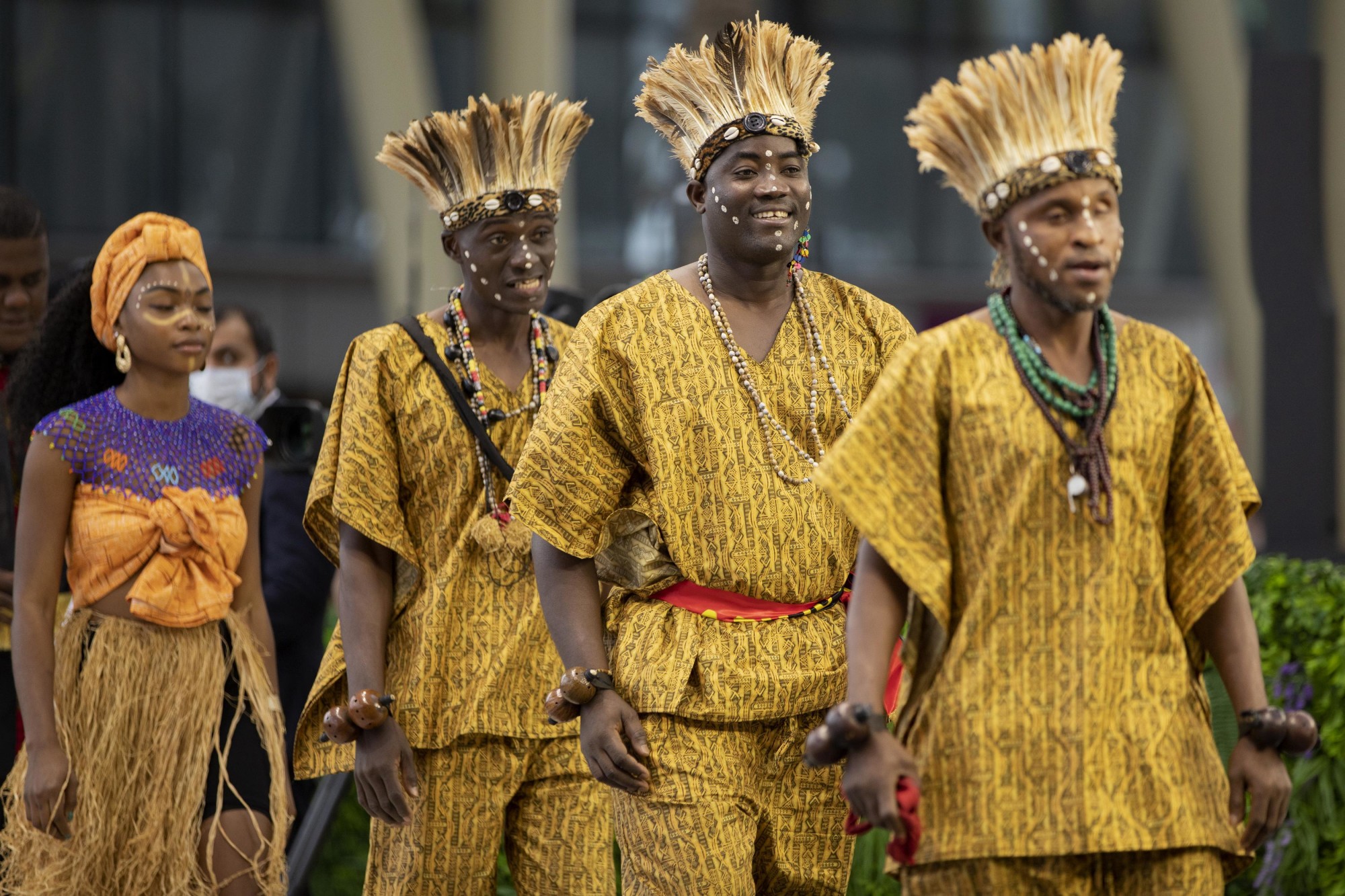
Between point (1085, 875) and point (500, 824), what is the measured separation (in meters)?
1.73

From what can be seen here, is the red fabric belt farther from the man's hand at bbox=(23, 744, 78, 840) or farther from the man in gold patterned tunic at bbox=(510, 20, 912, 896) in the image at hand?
the man's hand at bbox=(23, 744, 78, 840)

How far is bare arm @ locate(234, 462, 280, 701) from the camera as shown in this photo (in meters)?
4.84

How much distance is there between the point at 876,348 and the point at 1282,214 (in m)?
4.19

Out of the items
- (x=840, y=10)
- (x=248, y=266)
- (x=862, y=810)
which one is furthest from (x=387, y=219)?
(x=862, y=810)

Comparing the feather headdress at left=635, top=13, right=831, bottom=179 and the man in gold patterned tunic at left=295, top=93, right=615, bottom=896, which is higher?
the feather headdress at left=635, top=13, right=831, bottom=179

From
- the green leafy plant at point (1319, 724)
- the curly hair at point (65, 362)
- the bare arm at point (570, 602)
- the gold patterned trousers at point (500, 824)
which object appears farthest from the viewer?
the green leafy plant at point (1319, 724)

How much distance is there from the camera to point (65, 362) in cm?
499

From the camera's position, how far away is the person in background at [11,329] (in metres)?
5.17

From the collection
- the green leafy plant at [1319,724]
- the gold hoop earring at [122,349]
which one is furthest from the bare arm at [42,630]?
the green leafy plant at [1319,724]

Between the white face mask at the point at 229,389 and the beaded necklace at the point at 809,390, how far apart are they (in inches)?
140

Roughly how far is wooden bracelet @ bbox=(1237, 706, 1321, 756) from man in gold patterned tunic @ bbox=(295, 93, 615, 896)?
181 centimetres

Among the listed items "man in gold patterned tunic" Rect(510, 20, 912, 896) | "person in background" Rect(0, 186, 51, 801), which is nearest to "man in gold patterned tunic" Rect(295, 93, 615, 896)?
"man in gold patterned tunic" Rect(510, 20, 912, 896)

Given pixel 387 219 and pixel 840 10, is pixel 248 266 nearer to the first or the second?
pixel 387 219

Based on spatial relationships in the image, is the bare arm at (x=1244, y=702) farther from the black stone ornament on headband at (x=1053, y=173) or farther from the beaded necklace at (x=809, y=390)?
the beaded necklace at (x=809, y=390)
